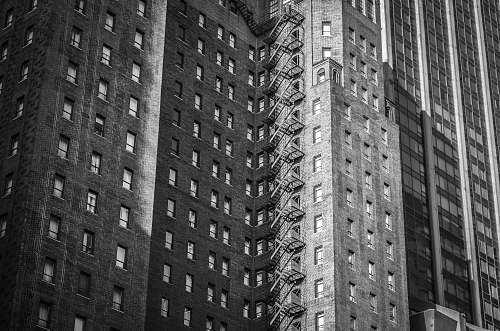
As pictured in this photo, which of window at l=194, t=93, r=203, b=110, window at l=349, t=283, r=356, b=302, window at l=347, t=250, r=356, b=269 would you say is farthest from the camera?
window at l=194, t=93, r=203, b=110

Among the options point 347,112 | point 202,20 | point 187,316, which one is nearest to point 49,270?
point 187,316

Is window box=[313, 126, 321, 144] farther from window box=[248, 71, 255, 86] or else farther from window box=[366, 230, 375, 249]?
window box=[248, 71, 255, 86]

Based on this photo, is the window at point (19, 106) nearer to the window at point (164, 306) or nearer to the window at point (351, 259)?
the window at point (164, 306)

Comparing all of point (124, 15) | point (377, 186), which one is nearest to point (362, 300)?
point (377, 186)

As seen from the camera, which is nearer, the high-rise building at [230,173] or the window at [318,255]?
the high-rise building at [230,173]

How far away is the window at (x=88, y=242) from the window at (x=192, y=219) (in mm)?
15582

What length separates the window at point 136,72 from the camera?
9738cm

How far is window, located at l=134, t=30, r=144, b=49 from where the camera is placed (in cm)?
9938

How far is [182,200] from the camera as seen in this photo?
100 meters

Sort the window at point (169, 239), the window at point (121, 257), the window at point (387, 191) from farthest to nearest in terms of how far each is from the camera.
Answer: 1. the window at point (387, 191)
2. the window at point (169, 239)
3. the window at point (121, 257)

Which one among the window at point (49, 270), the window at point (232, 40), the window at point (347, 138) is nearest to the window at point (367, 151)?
the window at point (347, 138)

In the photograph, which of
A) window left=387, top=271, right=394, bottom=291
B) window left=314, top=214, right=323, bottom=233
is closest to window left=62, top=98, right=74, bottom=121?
window left=314, top=214, right=323, bottom=233

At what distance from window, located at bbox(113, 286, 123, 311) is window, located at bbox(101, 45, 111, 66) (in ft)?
70.5

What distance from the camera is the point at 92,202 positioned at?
87438 millimetres
